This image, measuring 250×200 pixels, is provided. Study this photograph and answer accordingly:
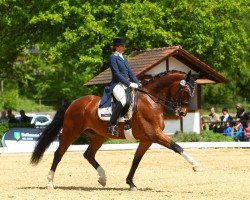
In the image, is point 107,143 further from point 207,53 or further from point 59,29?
point 207,53

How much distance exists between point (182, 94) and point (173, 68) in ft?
65.5

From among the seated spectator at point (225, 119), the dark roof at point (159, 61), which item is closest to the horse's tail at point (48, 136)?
the dark roof at point (159, 61)

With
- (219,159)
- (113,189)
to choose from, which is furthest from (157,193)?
(219,159)

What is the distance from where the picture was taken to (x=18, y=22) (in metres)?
37.6

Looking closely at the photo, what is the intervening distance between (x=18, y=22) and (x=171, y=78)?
80.5 ft

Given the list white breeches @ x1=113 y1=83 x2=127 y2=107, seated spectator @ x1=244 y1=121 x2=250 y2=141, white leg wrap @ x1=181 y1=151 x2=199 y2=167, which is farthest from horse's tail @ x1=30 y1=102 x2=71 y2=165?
seated spectator @ x1=244 y1=121 x2=250 y2=141

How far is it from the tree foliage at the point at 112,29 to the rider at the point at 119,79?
64.6 ft

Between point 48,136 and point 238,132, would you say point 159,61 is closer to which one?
point 238,132

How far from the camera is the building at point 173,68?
106ft

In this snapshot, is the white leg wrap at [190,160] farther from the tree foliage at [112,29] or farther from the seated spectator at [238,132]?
the tree foliage at [112,29]

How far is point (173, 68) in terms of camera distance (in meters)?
33.8

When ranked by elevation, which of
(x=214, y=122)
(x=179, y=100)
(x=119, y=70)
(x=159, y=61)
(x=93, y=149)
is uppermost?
(x=119, y=70)

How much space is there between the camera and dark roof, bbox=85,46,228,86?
32.1 m

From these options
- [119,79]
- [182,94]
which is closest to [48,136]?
[119,79]
